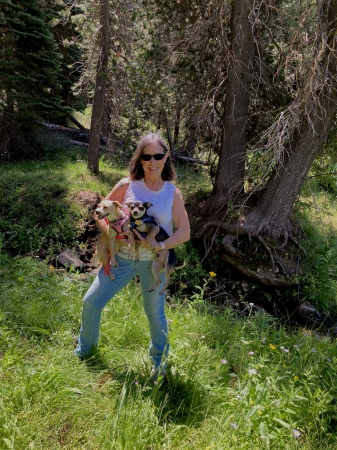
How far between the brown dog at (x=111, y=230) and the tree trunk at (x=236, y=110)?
150 inches

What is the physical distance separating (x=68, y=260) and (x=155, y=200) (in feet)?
10.7

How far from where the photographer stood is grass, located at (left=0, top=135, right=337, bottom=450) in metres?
2.49

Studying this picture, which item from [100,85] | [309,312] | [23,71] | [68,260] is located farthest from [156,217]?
[23,71]

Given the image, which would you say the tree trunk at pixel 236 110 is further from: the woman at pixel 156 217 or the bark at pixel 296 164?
the woman at pixel 156 217

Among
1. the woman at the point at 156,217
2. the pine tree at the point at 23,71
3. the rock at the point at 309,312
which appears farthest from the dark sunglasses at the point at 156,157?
the pine tree at the point at 23,71

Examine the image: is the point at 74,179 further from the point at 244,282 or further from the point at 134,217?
the point at 134,217

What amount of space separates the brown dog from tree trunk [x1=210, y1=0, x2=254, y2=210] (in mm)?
3817

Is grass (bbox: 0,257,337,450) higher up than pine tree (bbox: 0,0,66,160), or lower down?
lower down

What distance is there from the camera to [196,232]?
6.83 m

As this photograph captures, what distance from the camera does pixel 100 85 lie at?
8.48 meters

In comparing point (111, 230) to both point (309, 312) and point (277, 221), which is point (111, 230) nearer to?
point (309, 312)

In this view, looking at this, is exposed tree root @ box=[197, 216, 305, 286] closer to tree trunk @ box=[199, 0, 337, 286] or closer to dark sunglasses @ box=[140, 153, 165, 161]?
tree trunk @ box=[199, 0, 337, 286]

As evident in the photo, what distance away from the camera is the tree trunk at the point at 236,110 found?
19.9 feet

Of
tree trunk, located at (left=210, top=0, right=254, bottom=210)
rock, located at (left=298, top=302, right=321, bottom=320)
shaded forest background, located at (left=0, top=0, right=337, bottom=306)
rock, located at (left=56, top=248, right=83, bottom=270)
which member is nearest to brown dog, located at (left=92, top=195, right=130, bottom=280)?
rock, located at (left=56, top=248, right=83, bottom=270)
